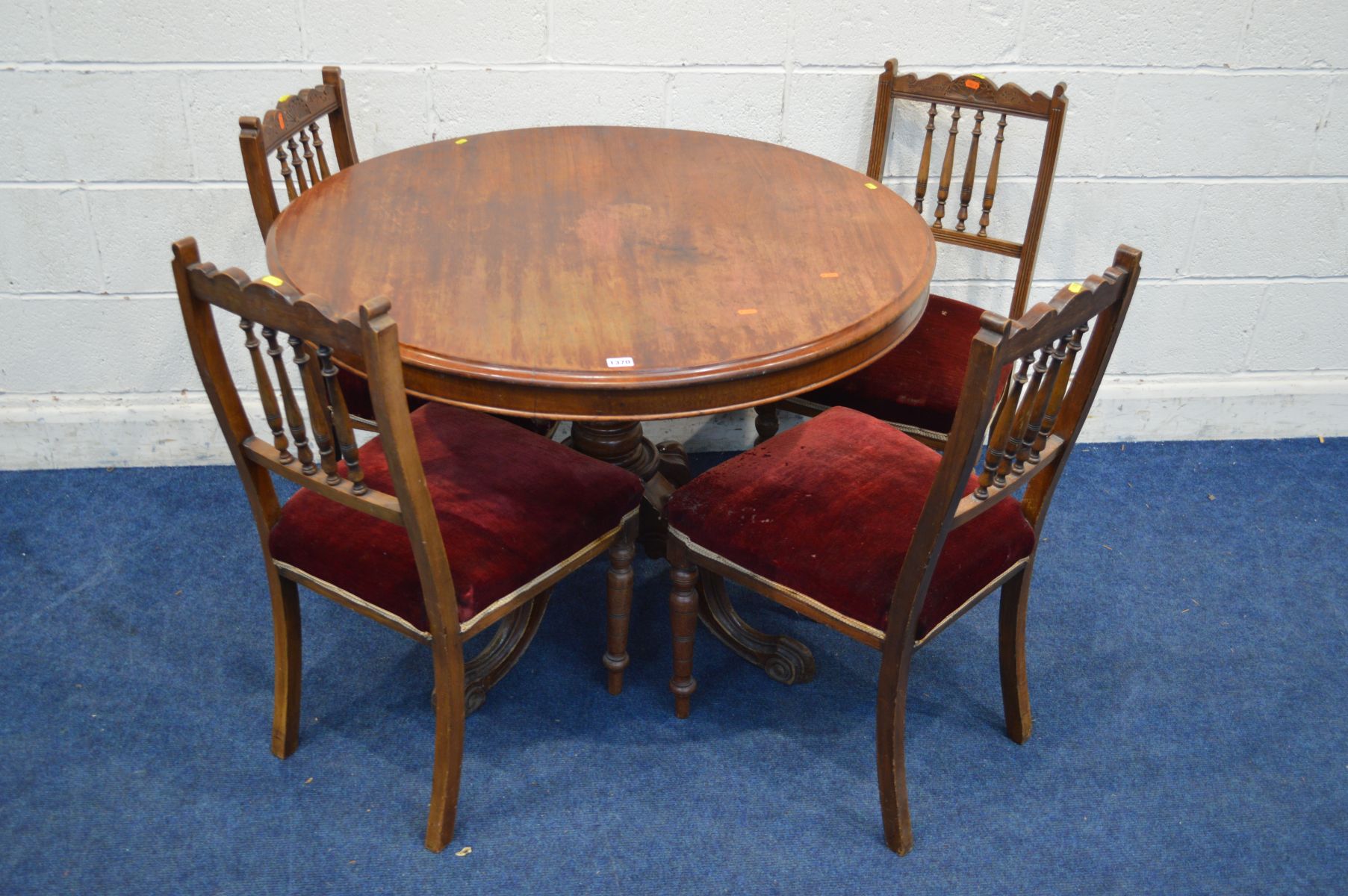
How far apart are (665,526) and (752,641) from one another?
42 cm

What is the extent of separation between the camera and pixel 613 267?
1787 mm

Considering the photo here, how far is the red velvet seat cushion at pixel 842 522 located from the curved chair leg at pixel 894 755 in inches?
3.4

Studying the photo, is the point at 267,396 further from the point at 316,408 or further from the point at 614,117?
the point at 614,117

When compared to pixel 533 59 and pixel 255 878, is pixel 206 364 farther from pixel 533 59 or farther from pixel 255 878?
pixel 533 59

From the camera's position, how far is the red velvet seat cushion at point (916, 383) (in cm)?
218

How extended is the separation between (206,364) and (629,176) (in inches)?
36.7

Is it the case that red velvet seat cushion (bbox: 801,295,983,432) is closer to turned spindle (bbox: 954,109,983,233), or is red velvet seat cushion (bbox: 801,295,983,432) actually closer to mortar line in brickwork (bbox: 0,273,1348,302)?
turned spindle (bbox: 954,109,983,233)

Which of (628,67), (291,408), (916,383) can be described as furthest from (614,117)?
(291,408)

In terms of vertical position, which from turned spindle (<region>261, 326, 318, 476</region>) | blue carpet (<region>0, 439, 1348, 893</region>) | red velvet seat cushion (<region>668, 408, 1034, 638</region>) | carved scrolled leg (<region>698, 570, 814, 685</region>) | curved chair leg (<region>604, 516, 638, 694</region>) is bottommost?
blue carpet (<region>0, 439, 1348, 893</region>)

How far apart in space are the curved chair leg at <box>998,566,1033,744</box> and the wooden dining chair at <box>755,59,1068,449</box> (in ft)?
1.08

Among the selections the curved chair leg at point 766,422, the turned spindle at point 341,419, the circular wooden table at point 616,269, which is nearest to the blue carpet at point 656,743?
the circular wooden table at point 616,269

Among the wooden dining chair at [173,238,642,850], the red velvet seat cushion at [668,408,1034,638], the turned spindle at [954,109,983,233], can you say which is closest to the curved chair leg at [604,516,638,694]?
the wooden dining chair at [173,238,642,850]

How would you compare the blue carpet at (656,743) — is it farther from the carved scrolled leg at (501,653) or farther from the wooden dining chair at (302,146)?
the wooden dining chair at (302,146)

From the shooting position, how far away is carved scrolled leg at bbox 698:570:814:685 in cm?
217
